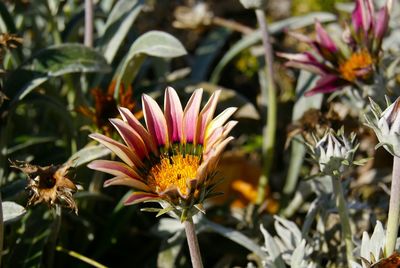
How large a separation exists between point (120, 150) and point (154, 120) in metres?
0.14

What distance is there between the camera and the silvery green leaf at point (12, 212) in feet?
4.64

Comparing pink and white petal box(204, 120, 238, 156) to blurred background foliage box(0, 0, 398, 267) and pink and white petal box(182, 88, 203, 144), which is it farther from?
blurred background foliage box(0, 0, 398, 267)

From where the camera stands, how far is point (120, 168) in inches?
48.6

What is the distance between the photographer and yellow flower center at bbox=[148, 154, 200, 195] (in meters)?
1.33

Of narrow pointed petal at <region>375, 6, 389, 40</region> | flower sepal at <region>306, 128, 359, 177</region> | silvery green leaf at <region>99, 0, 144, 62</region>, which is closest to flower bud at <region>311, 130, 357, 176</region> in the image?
flower sepal at <region>306, 128, 359, 177</region>

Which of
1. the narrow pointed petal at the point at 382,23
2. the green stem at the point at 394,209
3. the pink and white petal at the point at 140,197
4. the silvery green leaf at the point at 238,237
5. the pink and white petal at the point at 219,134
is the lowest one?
the silvery green leaf at the point at 238,237

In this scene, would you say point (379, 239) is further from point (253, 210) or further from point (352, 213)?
point (253, 210)

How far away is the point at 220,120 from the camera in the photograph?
1.29m

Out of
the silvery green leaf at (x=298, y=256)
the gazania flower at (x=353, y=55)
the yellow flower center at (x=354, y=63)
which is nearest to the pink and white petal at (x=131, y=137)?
the silvery green leaf at (x=298, y=256)

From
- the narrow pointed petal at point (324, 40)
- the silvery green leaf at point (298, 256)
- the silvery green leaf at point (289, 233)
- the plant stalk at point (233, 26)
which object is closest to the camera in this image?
the silvery green leaf at point (298, 256)

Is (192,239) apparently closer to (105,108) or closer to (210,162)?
(210,162)

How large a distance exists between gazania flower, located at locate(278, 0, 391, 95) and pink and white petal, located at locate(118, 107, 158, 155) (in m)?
0.53

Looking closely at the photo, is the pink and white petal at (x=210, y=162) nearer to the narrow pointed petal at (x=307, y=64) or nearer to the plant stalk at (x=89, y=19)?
the narrow pointed petal at (x=307, y=64)

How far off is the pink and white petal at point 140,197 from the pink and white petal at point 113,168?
0.05 metres
